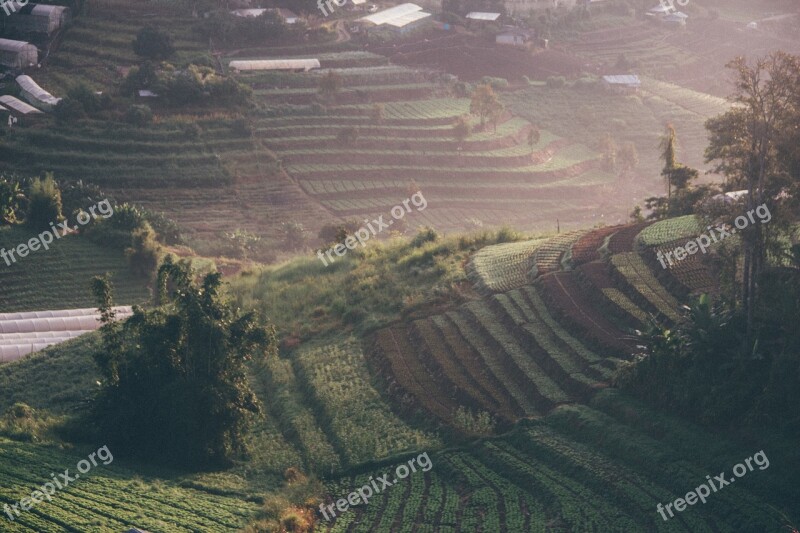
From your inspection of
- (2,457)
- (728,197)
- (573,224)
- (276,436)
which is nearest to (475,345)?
(276,436)

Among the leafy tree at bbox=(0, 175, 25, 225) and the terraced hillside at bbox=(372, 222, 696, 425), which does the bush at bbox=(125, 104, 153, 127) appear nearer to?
the leafy tree at bbox=(0, 175, 25, 225)

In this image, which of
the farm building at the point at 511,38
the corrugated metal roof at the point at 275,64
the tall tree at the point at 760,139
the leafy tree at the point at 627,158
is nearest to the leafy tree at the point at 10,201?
the corrugated metal roof at the point at 275,64

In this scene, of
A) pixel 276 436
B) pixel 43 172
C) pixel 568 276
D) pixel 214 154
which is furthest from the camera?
pixel 214 154

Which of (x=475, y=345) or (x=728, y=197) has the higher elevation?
(x=728, y=197)

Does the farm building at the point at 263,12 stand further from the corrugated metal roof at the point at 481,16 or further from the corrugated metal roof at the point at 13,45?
the corrugated metal roof at the point at 13,45

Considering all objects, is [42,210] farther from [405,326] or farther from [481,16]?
[481,16]

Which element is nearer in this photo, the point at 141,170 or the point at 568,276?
the point at 568,276

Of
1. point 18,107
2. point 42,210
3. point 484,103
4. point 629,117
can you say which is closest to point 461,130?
point 484,103

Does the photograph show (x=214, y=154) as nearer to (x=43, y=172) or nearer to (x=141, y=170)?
(x=141, y=170)
